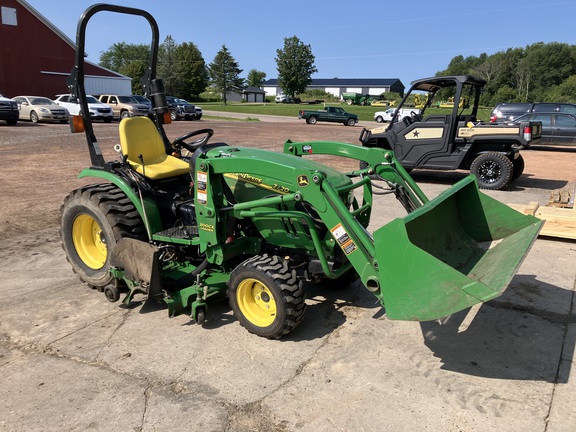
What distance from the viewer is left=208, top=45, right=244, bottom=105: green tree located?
281 feet

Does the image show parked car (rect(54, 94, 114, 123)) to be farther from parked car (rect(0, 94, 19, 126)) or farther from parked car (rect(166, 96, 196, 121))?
parked car (rect(166, 96, 196, 121))

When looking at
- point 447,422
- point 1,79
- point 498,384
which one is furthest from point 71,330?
point 1,79

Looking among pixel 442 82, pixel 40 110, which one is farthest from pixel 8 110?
pixel 442 82

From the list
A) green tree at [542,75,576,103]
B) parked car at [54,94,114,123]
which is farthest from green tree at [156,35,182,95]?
green tree at [542,75,576,103]

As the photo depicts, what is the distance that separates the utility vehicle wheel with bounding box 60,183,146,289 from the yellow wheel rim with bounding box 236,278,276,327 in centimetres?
123

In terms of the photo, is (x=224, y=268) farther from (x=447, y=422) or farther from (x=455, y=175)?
(x=455, y=175)

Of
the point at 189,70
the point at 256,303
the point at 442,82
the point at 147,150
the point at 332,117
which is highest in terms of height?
the point at 189,70

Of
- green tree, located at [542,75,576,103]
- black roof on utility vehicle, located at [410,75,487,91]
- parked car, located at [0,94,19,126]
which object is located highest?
green tree, located at [542,75,576,103]

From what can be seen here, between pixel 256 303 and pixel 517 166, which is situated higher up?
pixel 517 166

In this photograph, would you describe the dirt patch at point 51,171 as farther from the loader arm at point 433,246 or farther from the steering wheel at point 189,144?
the loader arm at point 433,246

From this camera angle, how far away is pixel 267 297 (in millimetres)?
3607

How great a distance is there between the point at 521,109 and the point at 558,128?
1940mm

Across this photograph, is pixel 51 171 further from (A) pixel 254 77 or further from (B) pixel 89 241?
(A) pixel 254 77

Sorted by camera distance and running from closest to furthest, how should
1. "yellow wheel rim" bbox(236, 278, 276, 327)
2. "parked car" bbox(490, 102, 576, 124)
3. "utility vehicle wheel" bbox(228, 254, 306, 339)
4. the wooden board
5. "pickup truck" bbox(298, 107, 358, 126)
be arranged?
"utility vehicle wheel" bbox(228, 254, 306, 339), "yellow wheel rim" bbox(236, 278, 276, 327), the wooden board, "parked car" bbox(490, 102, 576, 124), "pickup truck" bbox(298, 107, 358, 126)
